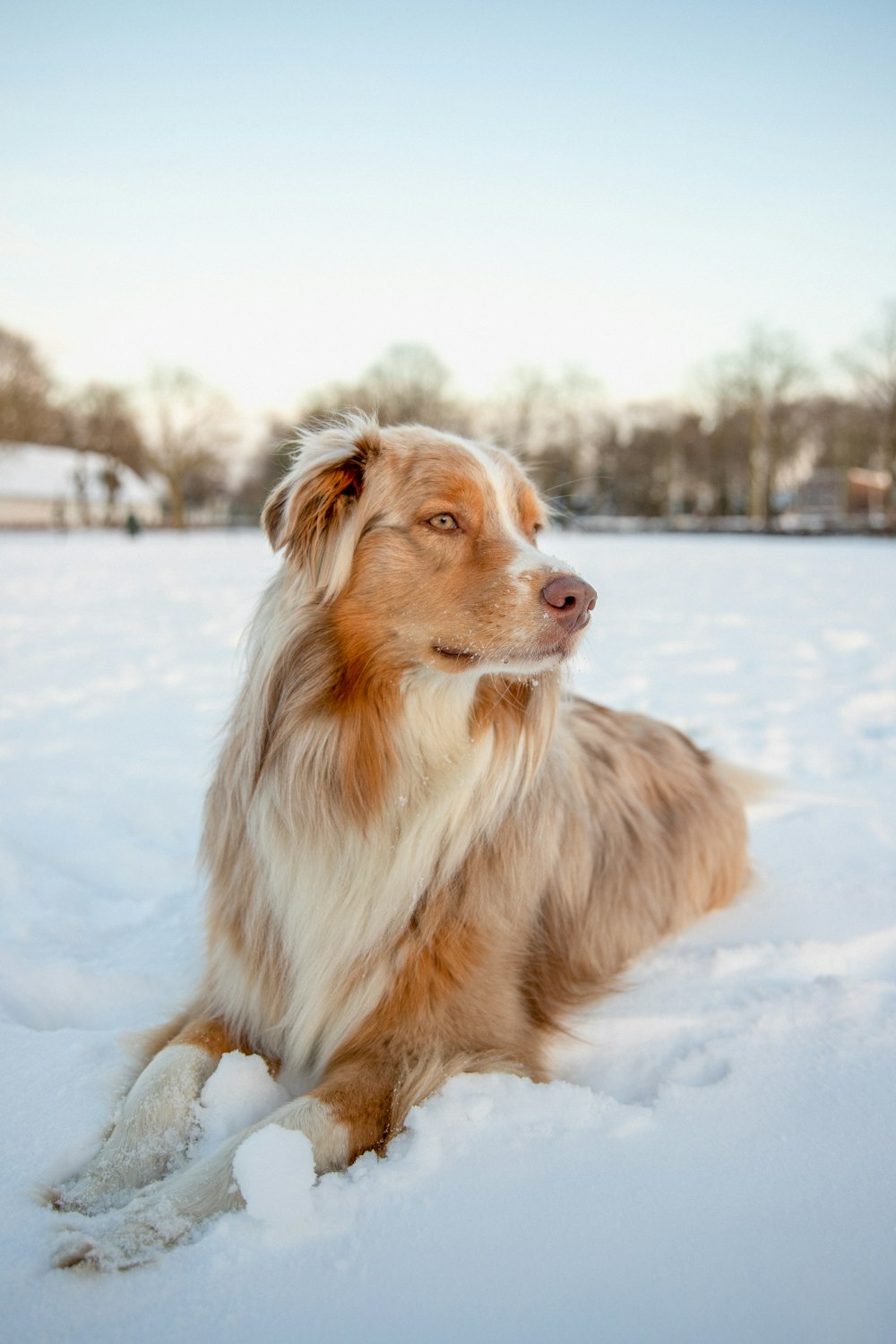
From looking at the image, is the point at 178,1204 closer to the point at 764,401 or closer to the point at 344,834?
the point at 344,834

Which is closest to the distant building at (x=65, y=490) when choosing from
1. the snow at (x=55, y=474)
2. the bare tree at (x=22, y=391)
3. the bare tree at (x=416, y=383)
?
the snow at (x=55, y=474)

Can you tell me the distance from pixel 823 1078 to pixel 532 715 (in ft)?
4.47

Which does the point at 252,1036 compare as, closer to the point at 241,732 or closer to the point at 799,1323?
the point at 241,732

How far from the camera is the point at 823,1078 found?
2.46 m

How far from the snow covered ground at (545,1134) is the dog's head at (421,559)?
610 millimetres

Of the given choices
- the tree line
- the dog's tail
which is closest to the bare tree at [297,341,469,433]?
the tree line

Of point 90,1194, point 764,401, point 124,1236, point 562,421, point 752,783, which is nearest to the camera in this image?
point 124,1236

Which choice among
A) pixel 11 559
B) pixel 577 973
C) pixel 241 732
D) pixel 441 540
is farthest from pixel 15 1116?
pixel 11 559

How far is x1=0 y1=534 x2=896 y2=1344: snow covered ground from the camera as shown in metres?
1.75

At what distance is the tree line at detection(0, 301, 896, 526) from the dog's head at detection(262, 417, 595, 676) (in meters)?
52.3

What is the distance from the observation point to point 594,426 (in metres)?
77.6

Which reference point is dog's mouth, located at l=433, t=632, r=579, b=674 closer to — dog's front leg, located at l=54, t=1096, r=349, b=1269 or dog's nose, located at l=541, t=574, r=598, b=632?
dog's nose, located at l=541, t=574, r=598, b=632

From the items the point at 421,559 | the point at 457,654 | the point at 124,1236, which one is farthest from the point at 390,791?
the point at 124,1236

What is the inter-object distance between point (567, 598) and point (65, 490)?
70.5 metres
